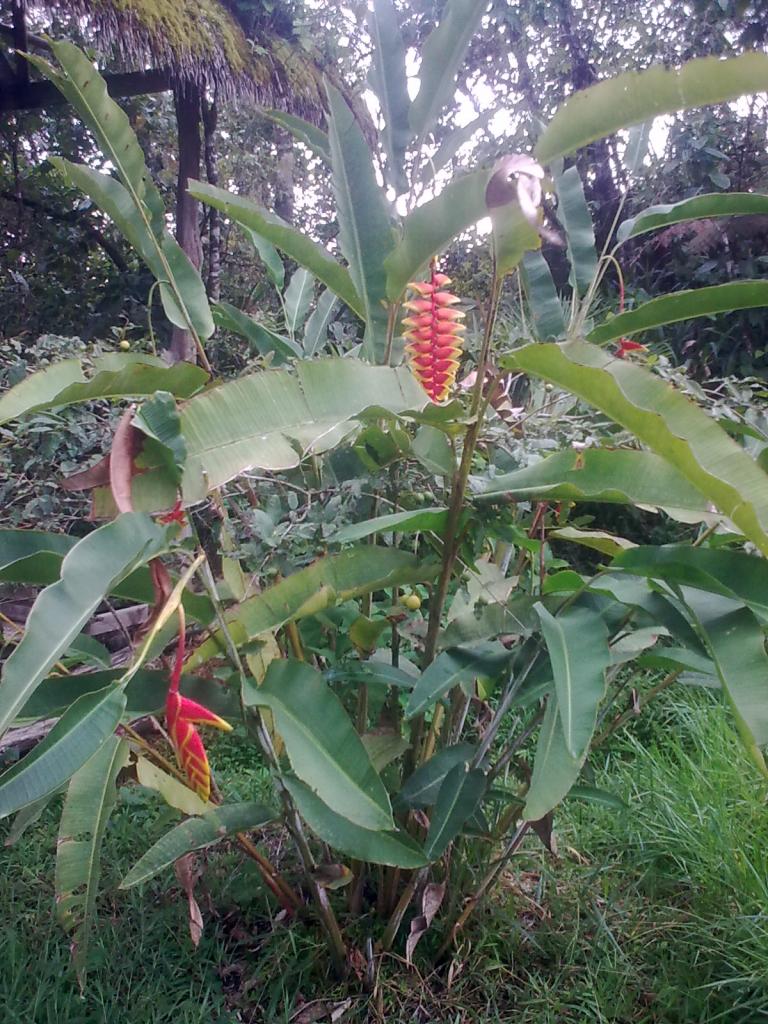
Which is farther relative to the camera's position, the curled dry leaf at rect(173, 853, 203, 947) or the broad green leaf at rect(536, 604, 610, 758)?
the curled dry leaf at rect(173, 853, 203, 947)

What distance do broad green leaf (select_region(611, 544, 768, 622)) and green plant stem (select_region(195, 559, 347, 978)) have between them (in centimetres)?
55

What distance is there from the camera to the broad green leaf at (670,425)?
30.1 inches

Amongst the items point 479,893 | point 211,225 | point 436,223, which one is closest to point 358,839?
point 479,893

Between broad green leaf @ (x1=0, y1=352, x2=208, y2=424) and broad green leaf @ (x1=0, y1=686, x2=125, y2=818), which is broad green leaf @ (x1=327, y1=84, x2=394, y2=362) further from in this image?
broad green leaf @ (x1=0, y1=686, x2=125, y2=818)

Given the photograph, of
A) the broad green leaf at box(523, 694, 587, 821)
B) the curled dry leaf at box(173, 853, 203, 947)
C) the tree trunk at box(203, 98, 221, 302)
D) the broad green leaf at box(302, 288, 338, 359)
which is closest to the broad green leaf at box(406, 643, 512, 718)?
the broad green leaf at box(523, 694, 587, 821)

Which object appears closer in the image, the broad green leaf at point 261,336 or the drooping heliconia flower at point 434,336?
the drooping heliconia flower at point 434,336

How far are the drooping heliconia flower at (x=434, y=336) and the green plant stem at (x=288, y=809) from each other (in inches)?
16.4

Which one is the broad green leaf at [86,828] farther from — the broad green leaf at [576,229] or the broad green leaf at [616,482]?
the broad green leaf at [576,229]

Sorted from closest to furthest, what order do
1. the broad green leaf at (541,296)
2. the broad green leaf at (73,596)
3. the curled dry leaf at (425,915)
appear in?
1. the broad green leaf at (73,596)
2. the curled dry leaf at (425,915)
3. the broad green leaf at (541,296)

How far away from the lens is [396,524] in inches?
40.8

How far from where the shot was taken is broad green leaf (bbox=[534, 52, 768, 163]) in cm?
A: 86

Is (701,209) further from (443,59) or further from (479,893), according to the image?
(479,893)

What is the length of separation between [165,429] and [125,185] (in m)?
0.52

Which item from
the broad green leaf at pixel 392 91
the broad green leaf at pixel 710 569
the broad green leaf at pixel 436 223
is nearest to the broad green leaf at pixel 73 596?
the broad green leaf at pixel 436 223
